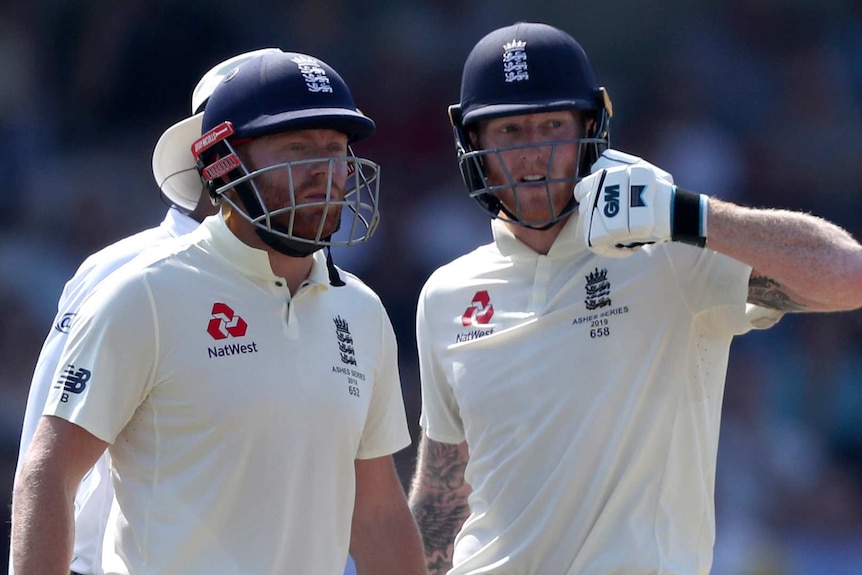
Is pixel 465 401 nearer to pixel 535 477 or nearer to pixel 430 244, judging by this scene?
pixel 535 477

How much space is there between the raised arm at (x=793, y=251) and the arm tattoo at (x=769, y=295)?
0.08 feet

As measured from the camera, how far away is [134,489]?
3008 mm

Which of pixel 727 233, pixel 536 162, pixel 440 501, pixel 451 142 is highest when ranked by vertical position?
pixel 536 162

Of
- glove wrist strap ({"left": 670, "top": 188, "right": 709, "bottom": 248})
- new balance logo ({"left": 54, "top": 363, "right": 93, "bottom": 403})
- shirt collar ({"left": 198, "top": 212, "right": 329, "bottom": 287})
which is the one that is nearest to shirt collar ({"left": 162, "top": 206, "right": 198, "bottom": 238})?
shirt collar ({"left": 198, "top": 212, "right": 329, "bottom": 287})

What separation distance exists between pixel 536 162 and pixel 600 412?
61 centimetres

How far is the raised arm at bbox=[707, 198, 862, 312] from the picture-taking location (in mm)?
3080

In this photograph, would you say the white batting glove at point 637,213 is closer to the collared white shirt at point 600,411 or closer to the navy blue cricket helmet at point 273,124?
the collared white shirt at point 600,411

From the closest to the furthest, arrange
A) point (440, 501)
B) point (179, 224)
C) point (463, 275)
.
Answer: point (463, 275)
point (440, 501)
point (179, 224)

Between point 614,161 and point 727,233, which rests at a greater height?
point 614,161

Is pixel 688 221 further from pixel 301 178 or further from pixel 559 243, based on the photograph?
pixel 301 178

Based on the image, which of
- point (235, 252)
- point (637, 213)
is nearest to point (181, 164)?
point (235, 252)

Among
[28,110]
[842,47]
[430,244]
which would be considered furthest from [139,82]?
[842,47]

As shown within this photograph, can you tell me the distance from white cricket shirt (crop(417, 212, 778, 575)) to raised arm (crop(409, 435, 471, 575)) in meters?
0.30

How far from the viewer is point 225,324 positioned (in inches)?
121
